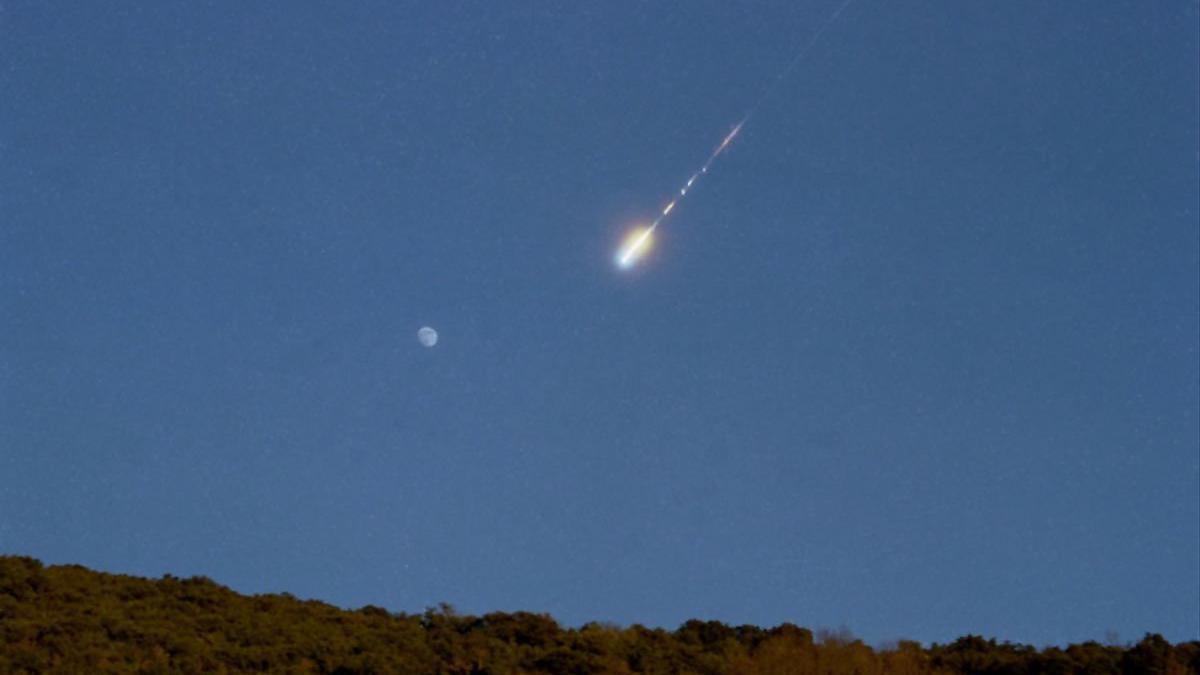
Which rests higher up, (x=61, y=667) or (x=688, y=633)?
(x=688, y=633)

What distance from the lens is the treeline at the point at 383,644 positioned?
27.8 m

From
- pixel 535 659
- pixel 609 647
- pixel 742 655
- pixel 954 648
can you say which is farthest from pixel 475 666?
pixel 954 648

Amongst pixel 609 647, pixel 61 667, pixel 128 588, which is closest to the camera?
pixel 61 667

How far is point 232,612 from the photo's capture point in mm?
32094

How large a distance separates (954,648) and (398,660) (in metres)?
13.9

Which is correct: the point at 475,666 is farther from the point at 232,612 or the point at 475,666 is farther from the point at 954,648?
the point at 954,648

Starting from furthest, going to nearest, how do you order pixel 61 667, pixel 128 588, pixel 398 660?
pixel 128 588
pixel 398 660
pixel 61 667

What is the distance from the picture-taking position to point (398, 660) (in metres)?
28.9

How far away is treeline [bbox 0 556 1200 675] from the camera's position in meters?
27.8

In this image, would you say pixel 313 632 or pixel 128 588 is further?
pixel 128 588

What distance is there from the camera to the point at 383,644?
30500mm

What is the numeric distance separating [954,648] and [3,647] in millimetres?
21931

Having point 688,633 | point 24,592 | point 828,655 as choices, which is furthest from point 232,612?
point 828,655

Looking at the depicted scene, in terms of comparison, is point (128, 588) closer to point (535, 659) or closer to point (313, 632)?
point (313, 632)
